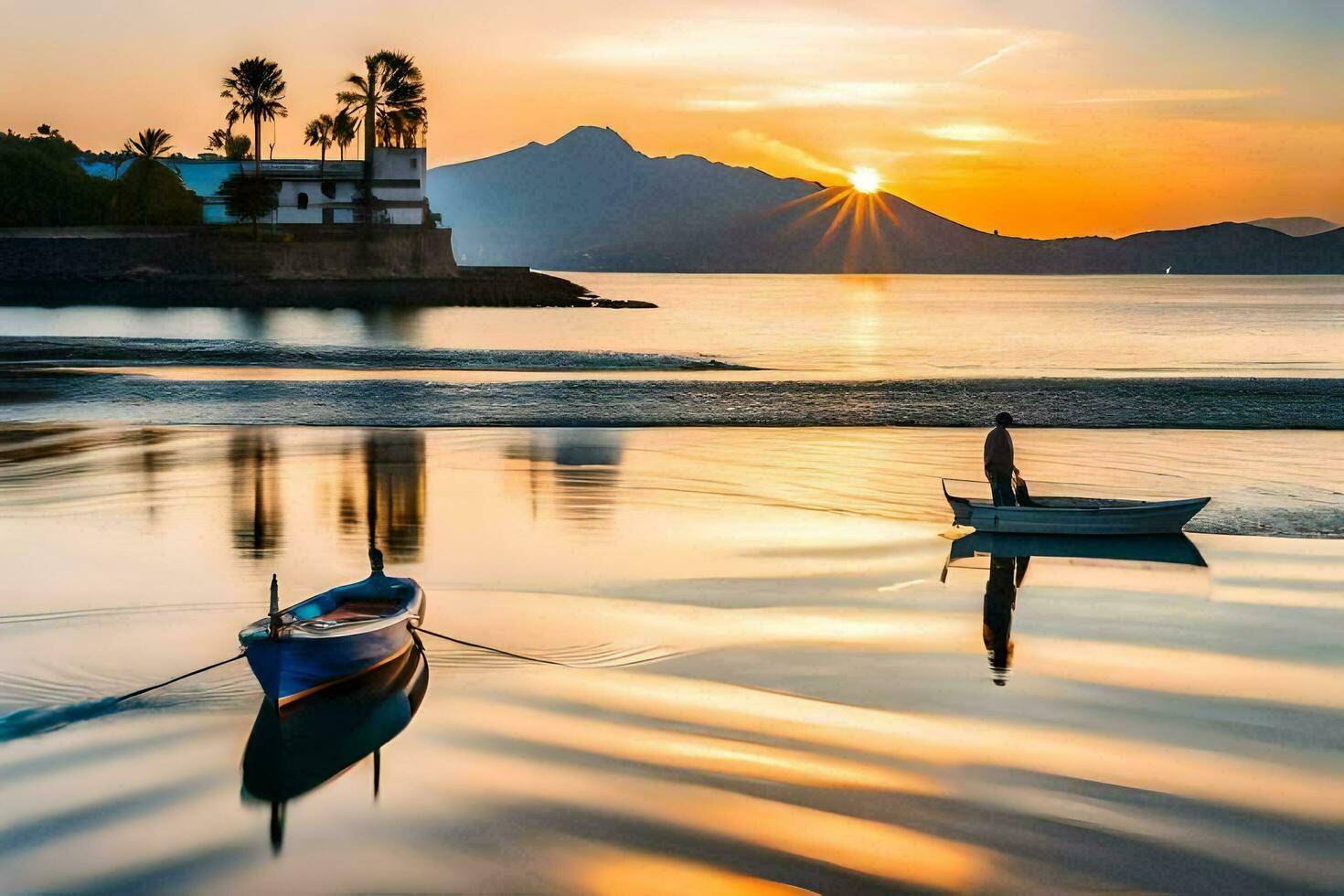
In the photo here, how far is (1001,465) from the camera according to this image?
59.6ft

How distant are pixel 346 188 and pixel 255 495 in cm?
9224

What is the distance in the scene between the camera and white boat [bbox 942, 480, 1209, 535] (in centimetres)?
1761

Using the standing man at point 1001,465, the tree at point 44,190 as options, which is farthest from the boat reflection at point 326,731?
the tree at point 44,190

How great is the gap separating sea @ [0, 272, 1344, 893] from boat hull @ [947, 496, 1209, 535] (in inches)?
11.1

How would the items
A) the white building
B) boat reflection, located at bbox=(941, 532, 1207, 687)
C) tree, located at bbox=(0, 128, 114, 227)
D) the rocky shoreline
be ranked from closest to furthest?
boat reflection, located at bbox=(941, 532, 1207, 687) < the rocky shoreline < tree, located at bbox=(0, 128, 114, 227) < the white building

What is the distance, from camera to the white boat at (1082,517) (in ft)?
57.8

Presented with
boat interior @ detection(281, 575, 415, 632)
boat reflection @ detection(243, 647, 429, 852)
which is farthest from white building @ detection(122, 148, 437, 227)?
boat reflection @ detection(243, 647, 429, 852)

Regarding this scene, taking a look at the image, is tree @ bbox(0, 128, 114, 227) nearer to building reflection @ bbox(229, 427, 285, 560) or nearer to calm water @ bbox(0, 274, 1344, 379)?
calm water @ bbox(0, 274, 1344, 379)

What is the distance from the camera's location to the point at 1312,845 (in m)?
8.10

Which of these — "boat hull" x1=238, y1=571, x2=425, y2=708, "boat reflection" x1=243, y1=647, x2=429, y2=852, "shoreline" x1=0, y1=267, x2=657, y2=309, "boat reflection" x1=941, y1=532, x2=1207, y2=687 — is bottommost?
"boat reflection" x1=243, y1=647, x2=429, y2=852

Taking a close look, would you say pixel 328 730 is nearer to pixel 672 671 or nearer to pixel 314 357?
pixel 672 671

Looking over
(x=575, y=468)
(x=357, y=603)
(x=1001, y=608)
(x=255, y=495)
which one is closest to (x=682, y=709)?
(x=357, y=603)

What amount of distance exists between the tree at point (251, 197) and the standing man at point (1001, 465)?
94.2m

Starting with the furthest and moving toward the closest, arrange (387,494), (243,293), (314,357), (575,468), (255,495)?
(243,293)
(314,357)
(575,468)
(387,494)
(255,495)
